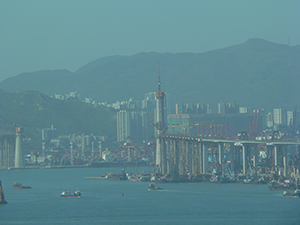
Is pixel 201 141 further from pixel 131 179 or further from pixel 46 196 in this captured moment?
pixel 46 196

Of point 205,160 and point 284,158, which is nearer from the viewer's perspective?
point 284,158

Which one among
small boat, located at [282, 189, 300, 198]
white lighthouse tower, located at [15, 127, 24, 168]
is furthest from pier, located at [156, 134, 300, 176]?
white lighthouse tower, located at [15, 127, 24, 168]

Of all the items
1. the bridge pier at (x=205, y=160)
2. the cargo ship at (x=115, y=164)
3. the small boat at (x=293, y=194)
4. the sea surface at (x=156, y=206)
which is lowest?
the sea surface at (x=156, y=206)

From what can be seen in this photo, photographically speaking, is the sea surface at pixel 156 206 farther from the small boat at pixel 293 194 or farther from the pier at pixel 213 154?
the pier at pixel 213 154

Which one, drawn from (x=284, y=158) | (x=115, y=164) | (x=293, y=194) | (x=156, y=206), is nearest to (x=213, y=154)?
(x=284, y=158)

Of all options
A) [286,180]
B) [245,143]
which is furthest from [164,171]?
[286,180]

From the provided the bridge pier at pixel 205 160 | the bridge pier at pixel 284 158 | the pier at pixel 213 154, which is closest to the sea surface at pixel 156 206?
the bridge pier at pixel 284 158

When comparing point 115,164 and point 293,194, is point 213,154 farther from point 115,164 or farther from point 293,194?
point 115,164

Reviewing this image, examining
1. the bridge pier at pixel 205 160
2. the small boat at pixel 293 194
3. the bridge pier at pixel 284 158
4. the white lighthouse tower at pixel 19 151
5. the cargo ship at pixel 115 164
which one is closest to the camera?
the small boat at pixel 293 194

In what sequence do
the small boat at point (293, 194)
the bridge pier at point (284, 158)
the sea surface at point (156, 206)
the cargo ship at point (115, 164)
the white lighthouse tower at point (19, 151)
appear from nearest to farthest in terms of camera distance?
the sea surface at point (156, 206) < the small boat at point (293, 194) < the bridge pier at point (284, 158) < the white lighthouse tower at point (19, 151) < the cargo ship at point (115, 164)
